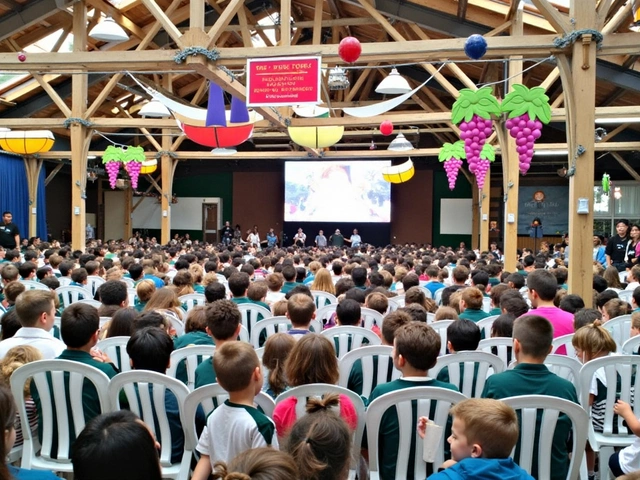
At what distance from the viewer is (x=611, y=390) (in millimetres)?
3160

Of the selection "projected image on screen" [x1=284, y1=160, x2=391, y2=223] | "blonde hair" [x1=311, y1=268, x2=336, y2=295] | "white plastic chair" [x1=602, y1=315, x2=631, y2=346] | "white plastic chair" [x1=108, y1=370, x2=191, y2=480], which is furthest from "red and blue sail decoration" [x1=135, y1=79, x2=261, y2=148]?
"projected image on screen" [x1=284, y1=160, x2=391, y2=223]

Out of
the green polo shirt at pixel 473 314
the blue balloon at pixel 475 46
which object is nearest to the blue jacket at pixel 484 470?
the green polo shirt at pixel 473 314

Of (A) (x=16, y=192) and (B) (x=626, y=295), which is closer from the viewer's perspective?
(B) (x=626, y=295)

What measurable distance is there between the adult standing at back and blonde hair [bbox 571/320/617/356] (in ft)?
3.51

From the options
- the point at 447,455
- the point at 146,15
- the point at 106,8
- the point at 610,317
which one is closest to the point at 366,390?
the point at 447,455

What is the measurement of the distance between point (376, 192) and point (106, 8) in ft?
37.2

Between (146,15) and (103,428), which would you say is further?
(146,15)

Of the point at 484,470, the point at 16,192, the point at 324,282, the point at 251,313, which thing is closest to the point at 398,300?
the point at 324,282

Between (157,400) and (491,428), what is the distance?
1.61 meters

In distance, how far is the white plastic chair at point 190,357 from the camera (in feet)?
11.2

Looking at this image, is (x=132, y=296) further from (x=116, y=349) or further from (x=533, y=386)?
(x=533, y=386)

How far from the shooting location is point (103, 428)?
4.92ft

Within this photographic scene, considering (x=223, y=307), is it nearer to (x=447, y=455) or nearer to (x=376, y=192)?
(x=447, y=455)

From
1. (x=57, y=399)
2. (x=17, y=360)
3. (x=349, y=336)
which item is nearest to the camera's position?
(x=57, y=399)
